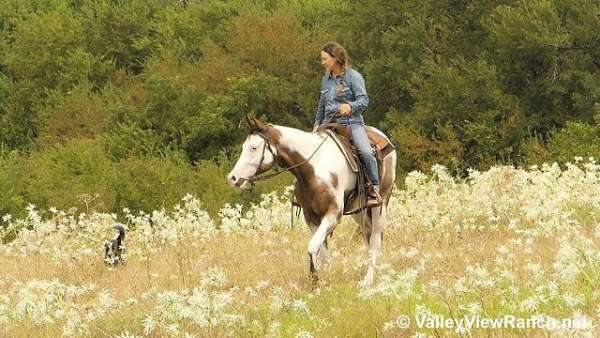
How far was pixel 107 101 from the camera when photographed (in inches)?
2391

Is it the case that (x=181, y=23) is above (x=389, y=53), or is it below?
below

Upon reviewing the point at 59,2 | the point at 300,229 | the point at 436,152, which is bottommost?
the point at 59,2

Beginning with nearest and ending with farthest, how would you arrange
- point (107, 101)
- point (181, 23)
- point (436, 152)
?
point (436, 152)
point (107, 101)
point (181, 23)

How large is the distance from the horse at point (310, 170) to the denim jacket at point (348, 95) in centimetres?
37

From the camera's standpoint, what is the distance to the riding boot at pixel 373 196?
11805 mm

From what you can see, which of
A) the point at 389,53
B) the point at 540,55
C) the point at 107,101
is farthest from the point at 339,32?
the point at 107,101

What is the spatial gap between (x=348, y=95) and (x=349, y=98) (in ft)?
0.14

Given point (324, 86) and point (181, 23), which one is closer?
point (324, 86)

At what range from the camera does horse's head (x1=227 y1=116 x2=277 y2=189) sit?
10.7 meters

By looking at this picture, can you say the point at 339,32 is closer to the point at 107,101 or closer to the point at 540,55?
the point at 540,55

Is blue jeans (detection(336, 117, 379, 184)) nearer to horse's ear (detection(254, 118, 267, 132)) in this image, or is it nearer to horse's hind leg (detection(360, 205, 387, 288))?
horse's hind leg (detection(360, 205, 387, 288))

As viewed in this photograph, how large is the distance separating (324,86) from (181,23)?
55.5 metres
